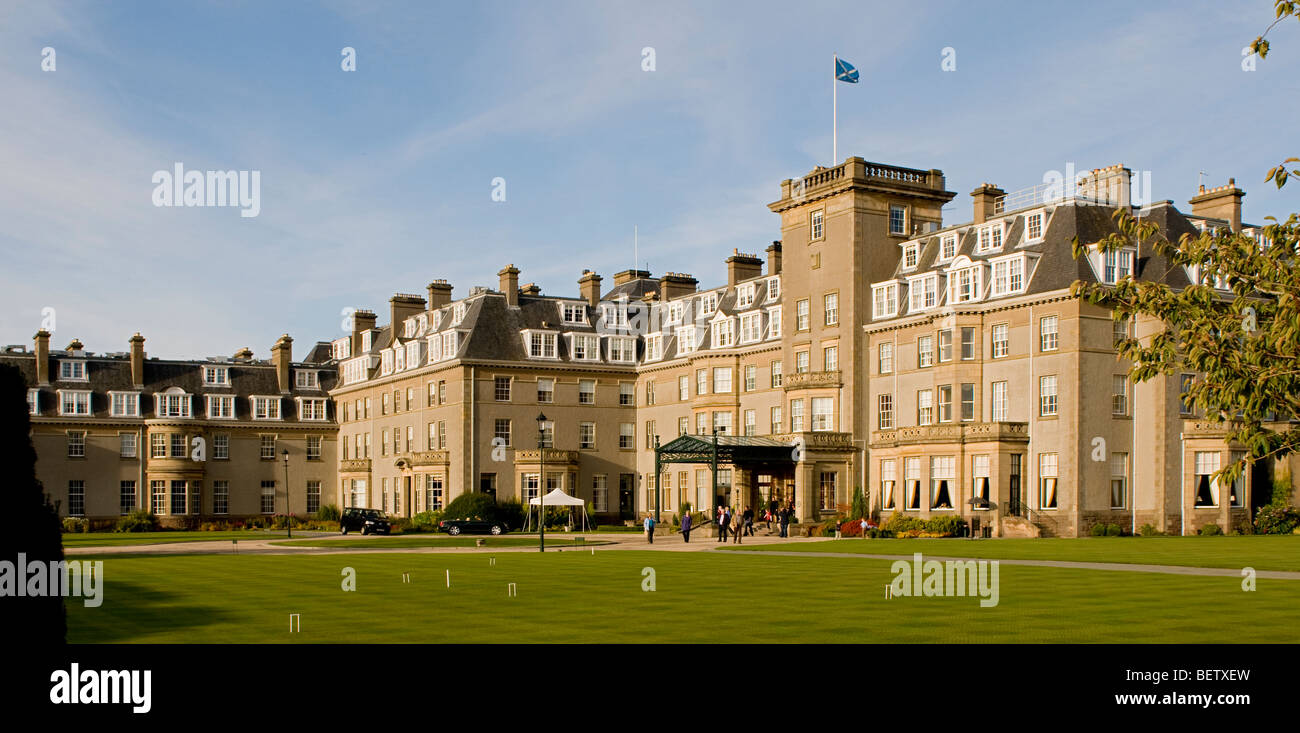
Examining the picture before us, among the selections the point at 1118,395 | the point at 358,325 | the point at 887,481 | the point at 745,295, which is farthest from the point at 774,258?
the point at 358,325

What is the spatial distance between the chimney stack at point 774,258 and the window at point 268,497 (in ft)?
145

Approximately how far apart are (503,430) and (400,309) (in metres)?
17.6

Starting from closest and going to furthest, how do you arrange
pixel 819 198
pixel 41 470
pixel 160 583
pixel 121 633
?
pixel 121 633 → pixel 160 583 → pixel 819 198 → pixel 41 470

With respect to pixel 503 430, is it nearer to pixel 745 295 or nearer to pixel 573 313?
pixel 573 313

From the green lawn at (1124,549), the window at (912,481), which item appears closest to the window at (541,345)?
the window at (912,481)

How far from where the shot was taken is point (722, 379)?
79812 millimetres

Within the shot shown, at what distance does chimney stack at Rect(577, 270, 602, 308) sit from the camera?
92.2 meters

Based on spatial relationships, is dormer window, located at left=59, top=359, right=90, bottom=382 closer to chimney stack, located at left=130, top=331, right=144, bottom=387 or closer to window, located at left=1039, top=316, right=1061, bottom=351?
chimney stack, located at left=130, top=331, right=144, bottom=387

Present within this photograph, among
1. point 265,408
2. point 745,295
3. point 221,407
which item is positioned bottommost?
point 265,408

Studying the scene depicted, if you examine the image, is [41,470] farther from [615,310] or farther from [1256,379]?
[1256,379]

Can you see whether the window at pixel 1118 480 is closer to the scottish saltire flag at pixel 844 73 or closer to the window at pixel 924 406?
the window at pixel 924 406
